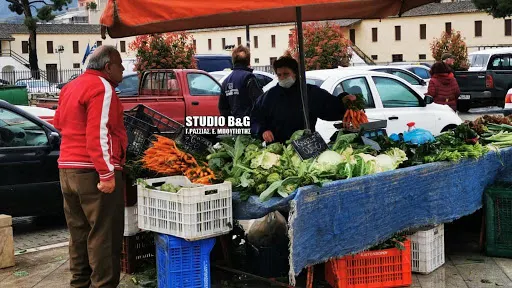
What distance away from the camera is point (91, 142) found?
5367 millimetres

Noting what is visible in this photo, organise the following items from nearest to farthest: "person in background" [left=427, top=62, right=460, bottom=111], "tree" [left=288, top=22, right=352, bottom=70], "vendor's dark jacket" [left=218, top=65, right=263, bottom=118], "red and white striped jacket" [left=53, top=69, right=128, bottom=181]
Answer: "red and white striped jacket" [left=53, top=69, right=128, bottom=181], "vendor's dark jacket" [left=218, top=65, right=263, bottom=118], "person in background" [left=427, top=62, right=460, bottom=111], "tree" [left=288, top=22, right=352, bottom=70]

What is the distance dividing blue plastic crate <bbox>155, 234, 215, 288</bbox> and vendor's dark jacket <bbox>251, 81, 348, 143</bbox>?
1971 mm

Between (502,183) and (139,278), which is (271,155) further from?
(502,183)

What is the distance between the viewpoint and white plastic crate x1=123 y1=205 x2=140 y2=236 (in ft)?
21.4

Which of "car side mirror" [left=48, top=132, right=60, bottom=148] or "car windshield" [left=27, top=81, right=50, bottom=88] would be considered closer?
"car side mirror" [left=48, top=132, right=60, bottom=148]

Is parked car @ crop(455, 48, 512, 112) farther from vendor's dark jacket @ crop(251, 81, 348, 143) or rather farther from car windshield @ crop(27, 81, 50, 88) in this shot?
car windshield @ crop(27, 81, 50, 88)

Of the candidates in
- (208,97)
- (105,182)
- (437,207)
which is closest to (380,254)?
(437,207)

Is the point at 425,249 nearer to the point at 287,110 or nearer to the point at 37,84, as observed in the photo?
the point at 287,110

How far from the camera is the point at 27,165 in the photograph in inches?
340

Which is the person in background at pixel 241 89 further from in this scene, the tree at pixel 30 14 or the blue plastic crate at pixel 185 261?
the tree at pixel 30 14

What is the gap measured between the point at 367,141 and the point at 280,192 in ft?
5.55

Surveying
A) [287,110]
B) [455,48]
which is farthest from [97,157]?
[455,48]

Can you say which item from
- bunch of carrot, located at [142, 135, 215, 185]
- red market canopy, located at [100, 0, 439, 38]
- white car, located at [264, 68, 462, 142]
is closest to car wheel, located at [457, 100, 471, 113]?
white car, located at [264, 68, 462, 142]

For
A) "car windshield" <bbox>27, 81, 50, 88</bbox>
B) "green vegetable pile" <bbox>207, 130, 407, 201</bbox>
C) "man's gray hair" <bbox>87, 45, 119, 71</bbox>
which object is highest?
"car windshield" <bbox>27, 81, 50, 88</bbox>
